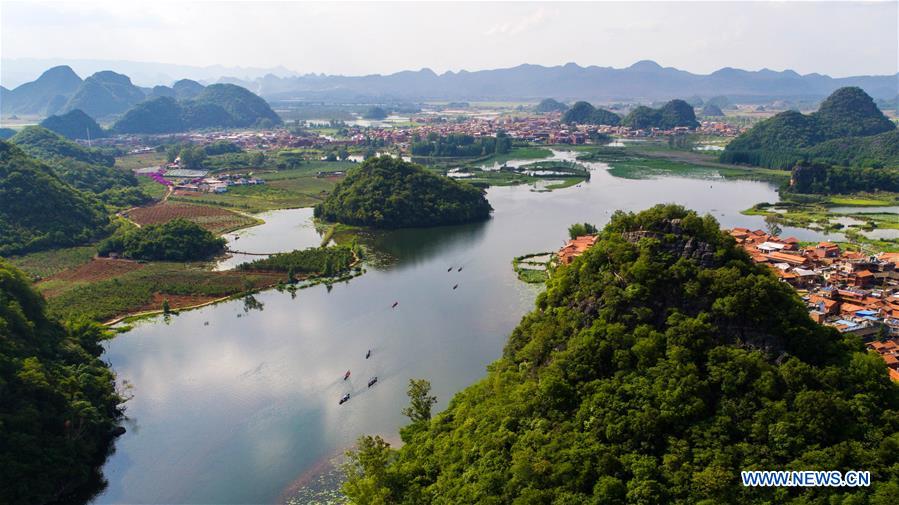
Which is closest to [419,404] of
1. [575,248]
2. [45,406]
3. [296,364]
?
[296,364]

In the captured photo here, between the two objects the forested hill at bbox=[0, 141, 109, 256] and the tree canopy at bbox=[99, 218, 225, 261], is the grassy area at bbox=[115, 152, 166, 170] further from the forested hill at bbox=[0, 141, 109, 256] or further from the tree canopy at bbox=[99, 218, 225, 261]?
the tree canopy at bbox=[99, 218, 225, 261]

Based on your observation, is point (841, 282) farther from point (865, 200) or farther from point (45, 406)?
point (45, 406)

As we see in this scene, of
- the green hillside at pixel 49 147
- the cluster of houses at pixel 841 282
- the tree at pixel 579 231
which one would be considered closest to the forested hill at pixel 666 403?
the cluster of houses at pixel 841 282

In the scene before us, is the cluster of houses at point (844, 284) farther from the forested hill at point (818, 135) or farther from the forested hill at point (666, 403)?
the forested hill at point (818, 135)

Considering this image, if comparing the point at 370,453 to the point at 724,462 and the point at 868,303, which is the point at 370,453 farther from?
the point at 868,303

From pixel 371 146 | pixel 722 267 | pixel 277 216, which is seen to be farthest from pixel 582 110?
pixel 722 267
